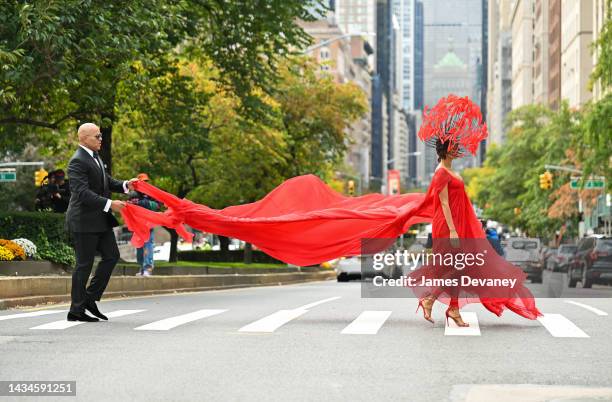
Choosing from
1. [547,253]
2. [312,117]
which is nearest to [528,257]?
[312,117]

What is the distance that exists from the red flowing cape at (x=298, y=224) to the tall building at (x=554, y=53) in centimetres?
9992

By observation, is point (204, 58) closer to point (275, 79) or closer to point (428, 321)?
point (275, 79)

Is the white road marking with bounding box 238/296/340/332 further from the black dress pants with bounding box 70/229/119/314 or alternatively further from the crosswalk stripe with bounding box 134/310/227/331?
the black dress pants with bounding box 70/229/119/314

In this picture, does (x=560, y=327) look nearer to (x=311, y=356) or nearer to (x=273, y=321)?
(x=273, y=321)

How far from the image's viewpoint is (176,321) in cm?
1338

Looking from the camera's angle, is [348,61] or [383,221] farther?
[348,61]

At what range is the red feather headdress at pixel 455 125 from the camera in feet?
42.4

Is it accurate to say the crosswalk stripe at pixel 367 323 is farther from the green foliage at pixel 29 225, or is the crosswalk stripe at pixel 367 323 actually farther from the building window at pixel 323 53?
the building window at pixel 323 53

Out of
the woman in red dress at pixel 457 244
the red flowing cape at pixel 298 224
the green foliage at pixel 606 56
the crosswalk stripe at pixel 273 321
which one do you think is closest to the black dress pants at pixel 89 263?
the red flowing cape at pixel 298 224

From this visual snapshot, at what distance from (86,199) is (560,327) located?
5.28 meters

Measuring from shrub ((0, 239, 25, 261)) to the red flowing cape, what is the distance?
6.13 m

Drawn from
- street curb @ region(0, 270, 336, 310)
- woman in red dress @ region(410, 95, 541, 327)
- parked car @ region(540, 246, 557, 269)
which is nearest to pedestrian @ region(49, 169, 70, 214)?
street curb @ region(0, 270, 336, 310)

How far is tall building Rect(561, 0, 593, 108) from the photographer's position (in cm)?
9500

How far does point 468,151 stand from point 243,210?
10.1 feet
